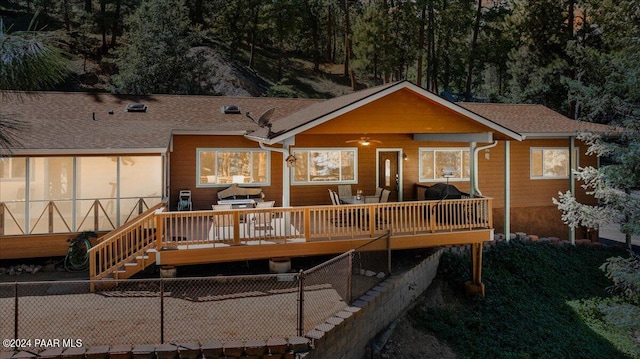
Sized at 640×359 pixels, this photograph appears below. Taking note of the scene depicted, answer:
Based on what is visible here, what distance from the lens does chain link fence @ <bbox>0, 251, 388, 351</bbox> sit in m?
7.06

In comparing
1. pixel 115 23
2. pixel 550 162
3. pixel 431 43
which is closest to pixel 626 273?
pixel 550 162

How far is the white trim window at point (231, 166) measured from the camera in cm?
1383

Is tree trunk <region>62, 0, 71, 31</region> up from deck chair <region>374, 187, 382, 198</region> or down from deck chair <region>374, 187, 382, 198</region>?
up

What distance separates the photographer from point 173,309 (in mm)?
8344

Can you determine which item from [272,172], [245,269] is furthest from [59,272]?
[272,172]

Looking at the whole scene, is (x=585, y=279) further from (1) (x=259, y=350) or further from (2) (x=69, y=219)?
(2) (x=69, y=219)

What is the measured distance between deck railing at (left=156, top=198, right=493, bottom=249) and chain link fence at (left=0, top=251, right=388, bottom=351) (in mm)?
954

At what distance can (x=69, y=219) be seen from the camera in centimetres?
1142

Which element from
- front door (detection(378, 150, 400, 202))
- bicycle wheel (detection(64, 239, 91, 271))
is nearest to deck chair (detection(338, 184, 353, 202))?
front door (detection(378, 150, 400, 202))

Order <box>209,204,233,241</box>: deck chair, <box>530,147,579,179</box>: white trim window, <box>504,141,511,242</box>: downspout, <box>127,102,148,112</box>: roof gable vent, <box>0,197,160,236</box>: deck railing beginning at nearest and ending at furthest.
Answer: <box>209,204,233,241</box>: deck chair
<box>0,197,160,236</box>: deck railing
<box>504,141,511,242</box>: downspout
<box>127,102,148,112</box>: roof gable vent
<box>530,147,579,179</box>: white trim window

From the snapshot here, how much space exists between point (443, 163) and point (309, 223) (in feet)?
23.5

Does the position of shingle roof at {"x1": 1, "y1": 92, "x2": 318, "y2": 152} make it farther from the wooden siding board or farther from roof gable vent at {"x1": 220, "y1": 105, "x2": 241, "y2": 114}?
the wooden siding board

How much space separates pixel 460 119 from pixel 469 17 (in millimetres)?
25433

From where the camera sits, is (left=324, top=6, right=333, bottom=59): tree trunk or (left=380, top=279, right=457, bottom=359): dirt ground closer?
(left=380, top=279, right=457, bottom=359): dirt ground
